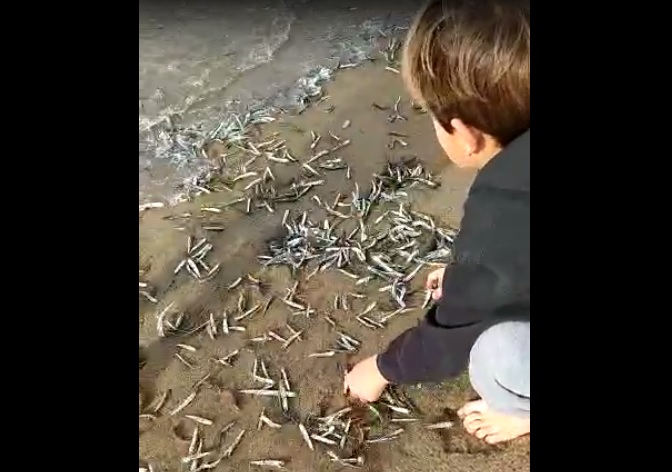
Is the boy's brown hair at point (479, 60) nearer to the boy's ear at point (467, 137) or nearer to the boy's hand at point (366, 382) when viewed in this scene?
the boy's ear at point (467, 137)

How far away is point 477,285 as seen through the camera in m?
0.90

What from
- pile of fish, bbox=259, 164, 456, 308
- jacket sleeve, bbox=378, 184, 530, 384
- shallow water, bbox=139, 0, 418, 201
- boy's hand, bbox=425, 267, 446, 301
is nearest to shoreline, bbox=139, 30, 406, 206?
shallow water, bbox=139, 0, 418, 201

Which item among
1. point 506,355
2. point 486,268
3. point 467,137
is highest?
point 467,137

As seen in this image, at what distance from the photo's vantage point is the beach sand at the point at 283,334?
104 centimetres

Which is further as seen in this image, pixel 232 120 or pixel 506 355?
pixel 232 120

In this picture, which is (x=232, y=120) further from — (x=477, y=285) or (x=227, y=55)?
(x=477, y=285)

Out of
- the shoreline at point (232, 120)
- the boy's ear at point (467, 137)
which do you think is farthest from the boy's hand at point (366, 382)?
the shoreline at point (232, 120)

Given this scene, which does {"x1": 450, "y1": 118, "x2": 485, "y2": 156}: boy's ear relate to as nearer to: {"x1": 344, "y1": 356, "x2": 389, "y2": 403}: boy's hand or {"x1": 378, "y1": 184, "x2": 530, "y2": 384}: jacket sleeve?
{"x1": 378, "y1": 184, "x2": 530, "y2": 384}: jacket sleeve

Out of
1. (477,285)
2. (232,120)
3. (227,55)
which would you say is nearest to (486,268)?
(477,285)

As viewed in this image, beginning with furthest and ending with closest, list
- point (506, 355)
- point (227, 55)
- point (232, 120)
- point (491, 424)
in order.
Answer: point (227, 55)
point (232, 120)
point (491, 424)
point (506, 355)

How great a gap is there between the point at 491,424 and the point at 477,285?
232 millimetres

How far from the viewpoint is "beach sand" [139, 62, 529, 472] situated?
1.04 m
